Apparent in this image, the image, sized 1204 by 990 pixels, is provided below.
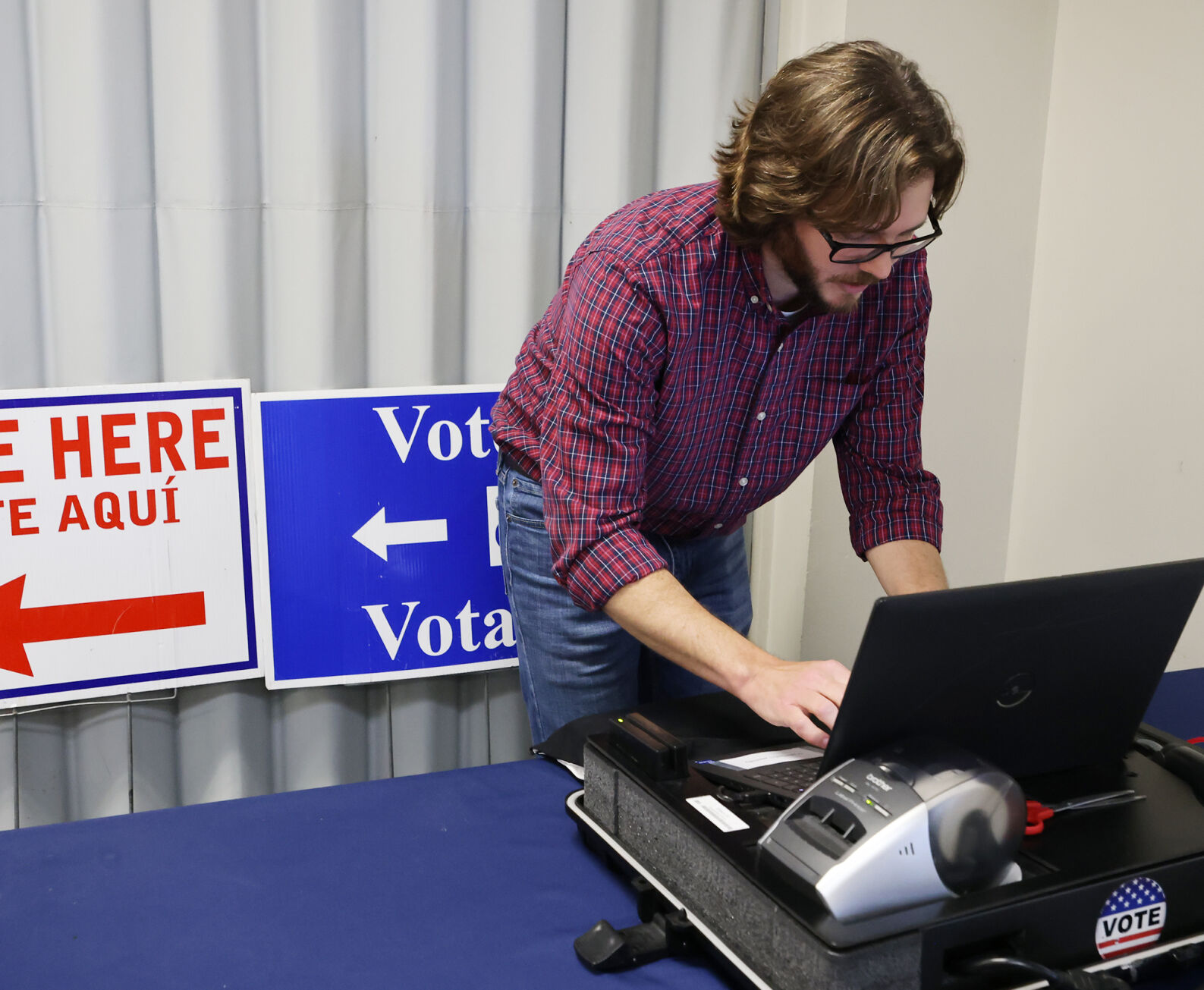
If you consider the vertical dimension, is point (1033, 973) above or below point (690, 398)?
below

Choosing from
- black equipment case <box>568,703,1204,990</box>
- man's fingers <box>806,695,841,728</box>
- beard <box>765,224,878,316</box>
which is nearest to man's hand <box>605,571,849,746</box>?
man's fingers <box>806,695,841,728</box>

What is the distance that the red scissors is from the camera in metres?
0.85

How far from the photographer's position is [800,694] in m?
0.96

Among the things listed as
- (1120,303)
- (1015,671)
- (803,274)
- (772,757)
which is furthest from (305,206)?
(1120,303)

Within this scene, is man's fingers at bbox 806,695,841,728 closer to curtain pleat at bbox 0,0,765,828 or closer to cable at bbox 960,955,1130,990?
cable at bbox 960,955,1130,990

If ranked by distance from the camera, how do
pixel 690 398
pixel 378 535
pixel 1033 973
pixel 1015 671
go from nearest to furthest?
pixel 1033 973 < pixel 1015 671 < pixel 690 398 < pixel 378 535

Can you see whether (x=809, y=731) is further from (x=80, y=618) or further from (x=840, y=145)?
(x=80, y=618)

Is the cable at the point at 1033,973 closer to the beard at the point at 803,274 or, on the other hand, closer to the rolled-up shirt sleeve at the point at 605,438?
the rolled-up shirt sleeve at the point at 605,438

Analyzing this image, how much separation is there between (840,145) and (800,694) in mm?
519

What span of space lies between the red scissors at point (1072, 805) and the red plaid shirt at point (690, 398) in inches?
17.0

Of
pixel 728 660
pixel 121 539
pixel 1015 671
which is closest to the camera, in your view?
pixel 1015 671

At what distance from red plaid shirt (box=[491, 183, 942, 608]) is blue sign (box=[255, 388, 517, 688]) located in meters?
0.35

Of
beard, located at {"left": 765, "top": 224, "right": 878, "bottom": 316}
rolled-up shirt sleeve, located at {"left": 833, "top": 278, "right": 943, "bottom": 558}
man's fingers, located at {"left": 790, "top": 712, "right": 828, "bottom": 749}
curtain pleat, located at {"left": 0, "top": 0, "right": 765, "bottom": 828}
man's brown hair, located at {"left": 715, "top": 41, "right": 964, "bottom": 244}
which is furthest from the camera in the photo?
curtain pleat, located at {"left": 0, "top": 0, "right": 765, "bottom": 828}

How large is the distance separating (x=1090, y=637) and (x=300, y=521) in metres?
1.26
